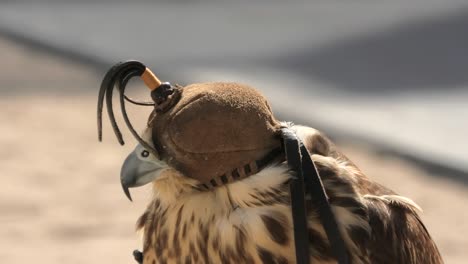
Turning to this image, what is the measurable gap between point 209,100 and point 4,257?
3.59 metres

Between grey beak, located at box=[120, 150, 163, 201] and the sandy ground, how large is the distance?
3198 mm

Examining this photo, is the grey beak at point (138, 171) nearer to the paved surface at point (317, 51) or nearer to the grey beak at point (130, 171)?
the grey beak at point (130, 171)

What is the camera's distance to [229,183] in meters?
2.31

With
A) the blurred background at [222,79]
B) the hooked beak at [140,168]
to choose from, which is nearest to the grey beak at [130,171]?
the hooked beak at [140,168]

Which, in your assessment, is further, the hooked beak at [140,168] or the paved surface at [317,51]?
the paved surface at [317,51]

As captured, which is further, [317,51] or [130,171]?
[317,51]

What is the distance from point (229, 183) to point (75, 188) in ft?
13.7

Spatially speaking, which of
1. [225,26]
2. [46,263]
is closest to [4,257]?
[46,263]

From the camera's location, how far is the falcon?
2250mm

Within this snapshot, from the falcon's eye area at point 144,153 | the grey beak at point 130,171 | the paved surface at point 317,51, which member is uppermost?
the falcon's eye area at point 144,153

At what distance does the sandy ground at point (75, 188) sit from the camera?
5.67 metres

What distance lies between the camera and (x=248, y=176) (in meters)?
2.32

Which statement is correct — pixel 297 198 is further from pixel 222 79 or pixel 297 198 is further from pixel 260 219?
pixel 222 79

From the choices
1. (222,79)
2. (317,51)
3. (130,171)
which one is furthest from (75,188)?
(130,171)
